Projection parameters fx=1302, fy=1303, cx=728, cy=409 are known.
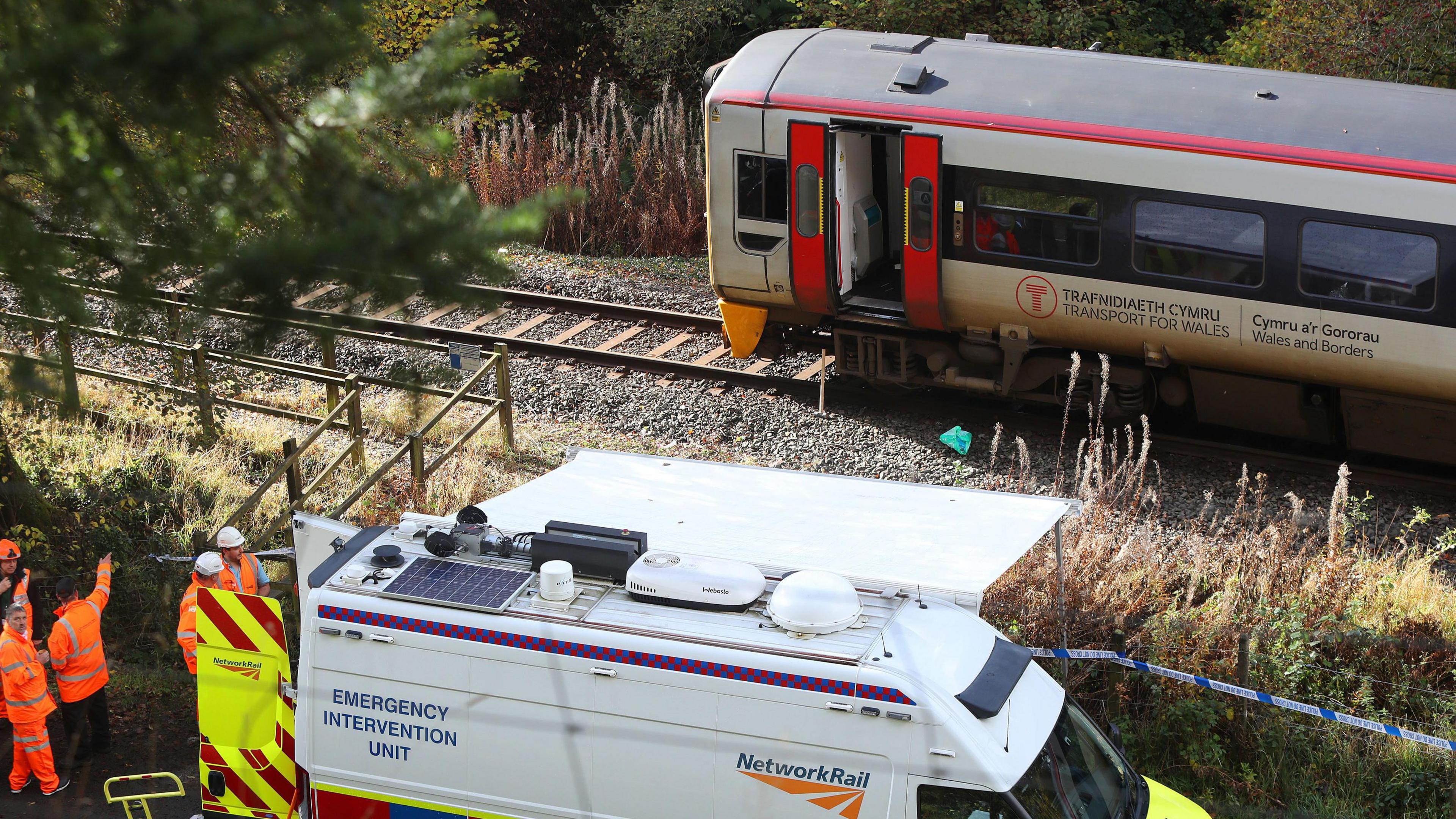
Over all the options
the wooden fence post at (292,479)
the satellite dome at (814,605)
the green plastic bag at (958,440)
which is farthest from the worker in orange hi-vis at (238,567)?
the green plastic bag at (958,440)

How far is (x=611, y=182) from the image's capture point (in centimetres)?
1975

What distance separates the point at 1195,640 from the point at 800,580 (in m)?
3.75

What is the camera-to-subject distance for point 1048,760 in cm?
576

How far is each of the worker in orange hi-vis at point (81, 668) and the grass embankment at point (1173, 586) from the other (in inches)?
29.1

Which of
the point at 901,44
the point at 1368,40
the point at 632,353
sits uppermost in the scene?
the point at 901,44

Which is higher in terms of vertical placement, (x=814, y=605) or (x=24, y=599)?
(x=814, y=605)

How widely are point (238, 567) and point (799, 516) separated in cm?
399

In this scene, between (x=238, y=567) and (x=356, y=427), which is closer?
(x=238, y=567)

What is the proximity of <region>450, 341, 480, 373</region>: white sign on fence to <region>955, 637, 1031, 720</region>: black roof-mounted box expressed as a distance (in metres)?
7.05

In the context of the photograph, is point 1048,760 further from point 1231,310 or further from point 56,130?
point 1231,310

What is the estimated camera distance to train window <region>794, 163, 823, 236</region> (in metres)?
12.3

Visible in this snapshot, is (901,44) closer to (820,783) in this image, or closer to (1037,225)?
(1037,225)

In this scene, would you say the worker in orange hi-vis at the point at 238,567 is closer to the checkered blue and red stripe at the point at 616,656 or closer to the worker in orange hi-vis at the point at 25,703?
the worker in orange hi-vis at the point at 25,703

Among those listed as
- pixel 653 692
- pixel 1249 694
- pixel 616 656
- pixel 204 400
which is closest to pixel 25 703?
pixel 204 400
